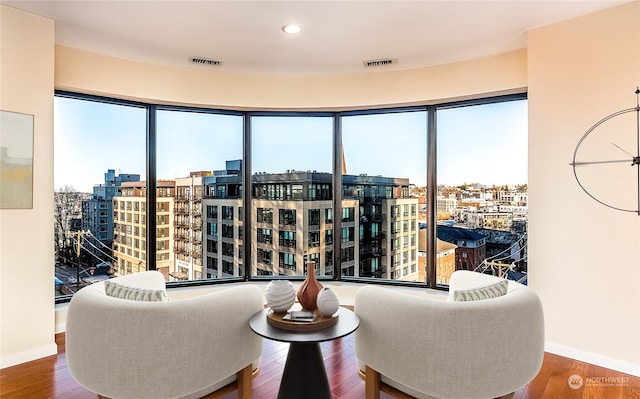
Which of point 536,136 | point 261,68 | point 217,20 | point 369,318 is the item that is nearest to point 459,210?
point 536,136

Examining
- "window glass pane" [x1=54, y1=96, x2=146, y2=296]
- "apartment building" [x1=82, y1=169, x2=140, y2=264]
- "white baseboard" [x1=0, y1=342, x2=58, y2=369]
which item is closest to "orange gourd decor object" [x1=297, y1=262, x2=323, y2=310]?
"white baseboard" [x1=0, y1=342, x2=58, y2=369]

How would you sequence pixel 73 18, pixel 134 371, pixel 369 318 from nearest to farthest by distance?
pixel 134 371 → pixel 369 318 → pixel 73 18

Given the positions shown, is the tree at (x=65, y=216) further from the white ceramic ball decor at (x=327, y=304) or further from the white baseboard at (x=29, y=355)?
the white ceramic ball decor at (x=327, y=304)

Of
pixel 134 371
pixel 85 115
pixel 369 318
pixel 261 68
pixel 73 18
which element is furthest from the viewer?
pixel 261 68

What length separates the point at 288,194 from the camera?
4.39 m

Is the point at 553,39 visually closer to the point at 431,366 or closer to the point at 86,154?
the point at 431,366

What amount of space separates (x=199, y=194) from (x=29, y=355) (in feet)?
6.94

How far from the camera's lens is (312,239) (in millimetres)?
4383

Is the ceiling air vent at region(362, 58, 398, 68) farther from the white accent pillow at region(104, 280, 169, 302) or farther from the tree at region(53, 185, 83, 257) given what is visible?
the tree at region(53, 185, 83, 257)

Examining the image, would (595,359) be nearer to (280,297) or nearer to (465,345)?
(465,345)

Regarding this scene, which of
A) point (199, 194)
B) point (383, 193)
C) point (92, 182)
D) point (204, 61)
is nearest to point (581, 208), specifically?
point (383, 193)

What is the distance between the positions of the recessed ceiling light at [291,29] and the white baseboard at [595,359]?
3357 millimetres

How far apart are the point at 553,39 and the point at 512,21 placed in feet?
1.32

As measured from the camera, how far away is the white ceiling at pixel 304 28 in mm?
2629
